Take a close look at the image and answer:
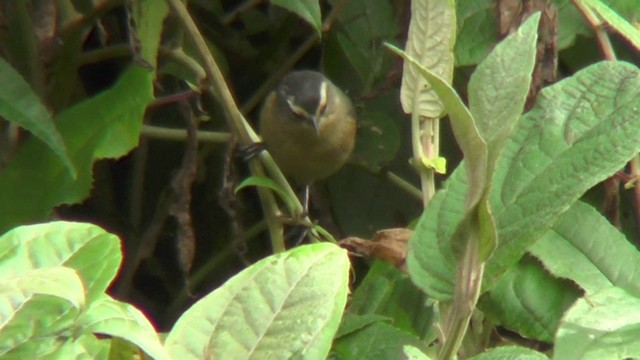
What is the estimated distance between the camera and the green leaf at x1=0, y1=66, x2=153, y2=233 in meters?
1.49

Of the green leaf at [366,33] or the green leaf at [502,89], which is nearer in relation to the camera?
the green leaf at [502,89]

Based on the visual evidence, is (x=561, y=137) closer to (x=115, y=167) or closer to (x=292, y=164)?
(x=115, y=167)

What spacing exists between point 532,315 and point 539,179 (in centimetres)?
30

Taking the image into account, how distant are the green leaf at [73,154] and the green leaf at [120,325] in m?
0.62

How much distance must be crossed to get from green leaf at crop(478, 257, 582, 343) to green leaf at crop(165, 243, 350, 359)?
0.38 metres

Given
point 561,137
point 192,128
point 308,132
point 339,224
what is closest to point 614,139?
point 561,137

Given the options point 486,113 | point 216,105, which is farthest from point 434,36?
point 216,105

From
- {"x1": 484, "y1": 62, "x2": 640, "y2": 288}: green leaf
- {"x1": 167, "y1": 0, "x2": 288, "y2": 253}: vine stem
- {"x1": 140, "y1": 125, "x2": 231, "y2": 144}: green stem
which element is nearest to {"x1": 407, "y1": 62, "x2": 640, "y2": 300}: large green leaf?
{"x1": 484, "y1": 62, "x2": 640, "y2": 288}: green leaf

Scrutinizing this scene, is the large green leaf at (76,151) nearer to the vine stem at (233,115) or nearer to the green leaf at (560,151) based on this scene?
the vine stem at (233,115)

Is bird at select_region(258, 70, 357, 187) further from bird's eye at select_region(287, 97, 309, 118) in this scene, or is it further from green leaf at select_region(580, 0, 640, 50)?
green leaf at select_region(580, 0, 640, 50)

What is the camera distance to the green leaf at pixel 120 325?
2.74 ft

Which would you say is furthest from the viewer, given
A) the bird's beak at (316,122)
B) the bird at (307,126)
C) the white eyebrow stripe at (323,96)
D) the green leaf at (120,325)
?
the bird's beak at (316,122)

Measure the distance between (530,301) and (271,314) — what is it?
0.46m

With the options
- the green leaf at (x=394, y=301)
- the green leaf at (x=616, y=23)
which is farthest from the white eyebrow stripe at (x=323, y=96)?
the green leaf at (x=616, y=23)
